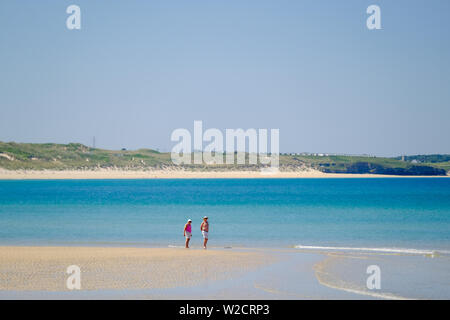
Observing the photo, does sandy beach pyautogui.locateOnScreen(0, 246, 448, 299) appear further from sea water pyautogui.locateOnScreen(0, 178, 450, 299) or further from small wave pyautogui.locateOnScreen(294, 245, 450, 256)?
small wave pyautogui.locateOnScreen(294, 245, 450, 256)

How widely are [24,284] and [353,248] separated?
1476 cm

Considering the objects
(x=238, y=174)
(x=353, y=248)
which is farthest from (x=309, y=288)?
(x=238, y=174)

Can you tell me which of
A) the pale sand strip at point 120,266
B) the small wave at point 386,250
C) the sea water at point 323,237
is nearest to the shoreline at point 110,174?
the sea water at point 323,237

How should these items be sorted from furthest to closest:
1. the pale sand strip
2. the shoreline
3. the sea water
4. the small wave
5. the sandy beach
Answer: the shoreline < the small wave < the sea water < the pale sand strip < the sandy beach

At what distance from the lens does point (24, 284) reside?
14477 mm

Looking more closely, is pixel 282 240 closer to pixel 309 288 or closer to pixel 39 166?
pixel 309 288

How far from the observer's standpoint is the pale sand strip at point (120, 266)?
1477 cm

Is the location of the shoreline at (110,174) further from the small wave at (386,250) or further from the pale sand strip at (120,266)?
the small wave at (386,250)

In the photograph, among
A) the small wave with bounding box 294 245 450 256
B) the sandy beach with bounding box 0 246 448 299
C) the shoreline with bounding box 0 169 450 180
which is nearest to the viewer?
the sandy beach with bounding box 0 246 448 299

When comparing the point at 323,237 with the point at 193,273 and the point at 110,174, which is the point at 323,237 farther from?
the point at 110,174

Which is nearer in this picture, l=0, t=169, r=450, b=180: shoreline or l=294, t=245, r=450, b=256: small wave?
l=294, t=245, r=450, b=256: small wave

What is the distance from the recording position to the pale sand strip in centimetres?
1477

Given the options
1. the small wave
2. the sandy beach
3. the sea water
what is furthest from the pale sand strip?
the small wave

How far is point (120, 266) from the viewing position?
57.7 feet
